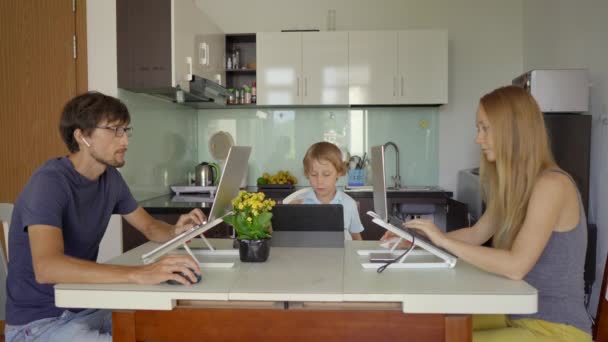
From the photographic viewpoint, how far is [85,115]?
1.80 metres

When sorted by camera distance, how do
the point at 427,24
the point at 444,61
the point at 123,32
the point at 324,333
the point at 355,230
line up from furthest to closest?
the point at 427,24, the point at 444,61, the point at 123,32, the point at 355,230, the point at 324,333

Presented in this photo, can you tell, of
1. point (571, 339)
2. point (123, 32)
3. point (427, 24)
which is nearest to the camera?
point (571, 339)

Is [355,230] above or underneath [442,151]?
underneath

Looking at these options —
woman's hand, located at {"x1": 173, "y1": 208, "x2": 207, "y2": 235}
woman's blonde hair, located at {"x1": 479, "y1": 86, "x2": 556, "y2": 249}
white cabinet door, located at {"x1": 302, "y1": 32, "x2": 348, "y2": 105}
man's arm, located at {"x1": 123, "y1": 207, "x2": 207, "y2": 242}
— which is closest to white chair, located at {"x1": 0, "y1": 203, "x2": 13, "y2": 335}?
man's arm, located at {"x1": 123, "y1": 207, "x2": 207, "y2": 242}

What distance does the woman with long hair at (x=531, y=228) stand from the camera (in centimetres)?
149

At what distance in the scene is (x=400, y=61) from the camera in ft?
13.6

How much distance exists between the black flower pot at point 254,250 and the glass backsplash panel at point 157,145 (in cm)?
176

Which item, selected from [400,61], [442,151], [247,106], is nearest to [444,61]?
[400,61]

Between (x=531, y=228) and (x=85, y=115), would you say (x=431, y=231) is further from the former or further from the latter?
(x=85, y=115)

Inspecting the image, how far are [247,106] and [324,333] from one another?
135 inches

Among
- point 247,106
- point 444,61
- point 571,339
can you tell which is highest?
point 444,61

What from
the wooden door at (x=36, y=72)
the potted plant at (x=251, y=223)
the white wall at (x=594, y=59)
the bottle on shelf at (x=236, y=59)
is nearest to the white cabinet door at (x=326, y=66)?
the bottle on shelf at (x=236, y=59)

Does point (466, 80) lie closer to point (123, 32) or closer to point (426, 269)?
point (123, 32)

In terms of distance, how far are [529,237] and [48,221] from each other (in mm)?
1427
